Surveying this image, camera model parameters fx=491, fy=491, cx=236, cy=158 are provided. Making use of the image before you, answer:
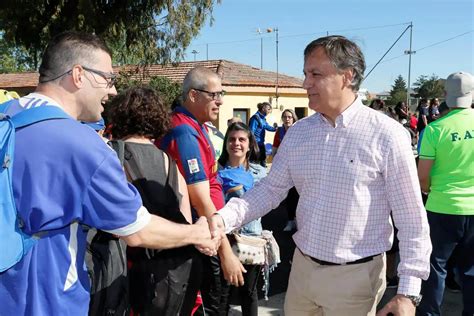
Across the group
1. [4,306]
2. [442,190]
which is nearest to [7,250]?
[4,306]

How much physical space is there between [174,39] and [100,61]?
11.9 meters

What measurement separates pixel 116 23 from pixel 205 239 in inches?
423

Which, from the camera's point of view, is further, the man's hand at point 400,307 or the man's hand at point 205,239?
the man's hand at point 205,239

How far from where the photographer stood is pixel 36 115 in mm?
1762

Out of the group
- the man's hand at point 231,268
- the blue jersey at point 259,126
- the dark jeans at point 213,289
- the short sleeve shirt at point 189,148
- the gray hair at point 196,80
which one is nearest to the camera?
the short sleeve shirt at point 189,148

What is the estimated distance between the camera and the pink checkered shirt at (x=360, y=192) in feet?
7.13

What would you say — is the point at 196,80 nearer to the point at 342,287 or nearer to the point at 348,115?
the point at 348,115

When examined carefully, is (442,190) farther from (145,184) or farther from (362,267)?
(145,184)

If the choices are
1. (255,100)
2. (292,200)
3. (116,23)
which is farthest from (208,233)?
(255,100)

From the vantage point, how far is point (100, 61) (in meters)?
2.13

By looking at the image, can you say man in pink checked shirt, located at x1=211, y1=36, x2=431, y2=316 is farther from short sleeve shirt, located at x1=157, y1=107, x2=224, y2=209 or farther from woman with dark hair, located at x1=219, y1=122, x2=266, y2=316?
woman with dark hair, located at x1=219, y1=122, x2=266, y2=316

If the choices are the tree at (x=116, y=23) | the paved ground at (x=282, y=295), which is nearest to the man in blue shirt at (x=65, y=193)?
the paved ground at (x=282, y=295)

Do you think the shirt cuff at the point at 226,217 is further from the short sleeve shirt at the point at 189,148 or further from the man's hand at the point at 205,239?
the short sleeve shirt at the point at 189,148

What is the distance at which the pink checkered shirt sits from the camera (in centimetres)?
217
